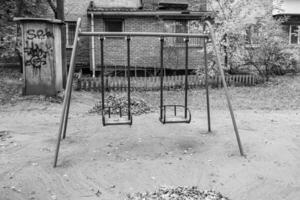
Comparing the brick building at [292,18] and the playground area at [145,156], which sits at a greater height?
the brick building at [292,18]

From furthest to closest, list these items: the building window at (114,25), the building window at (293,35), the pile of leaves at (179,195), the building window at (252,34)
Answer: the building window at (293,35) < the building window at (114,25) < the building window at (252,34) < the pile of leaves at (179,195)

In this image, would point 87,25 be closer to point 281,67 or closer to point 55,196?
point 281,67

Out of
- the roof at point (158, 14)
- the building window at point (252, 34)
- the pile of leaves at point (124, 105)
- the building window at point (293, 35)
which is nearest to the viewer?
the pile of leaves at point (124, 105)

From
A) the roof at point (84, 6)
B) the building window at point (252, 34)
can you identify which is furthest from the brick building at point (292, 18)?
the roof at point (84, 6)

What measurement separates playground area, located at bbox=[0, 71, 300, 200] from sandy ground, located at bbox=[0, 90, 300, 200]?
12 mm

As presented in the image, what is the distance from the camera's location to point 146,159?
5.48 metres

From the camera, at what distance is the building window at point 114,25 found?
58.4 ft

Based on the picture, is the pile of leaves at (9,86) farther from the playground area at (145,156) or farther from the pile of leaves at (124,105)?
the pile of leaves at (124,105)

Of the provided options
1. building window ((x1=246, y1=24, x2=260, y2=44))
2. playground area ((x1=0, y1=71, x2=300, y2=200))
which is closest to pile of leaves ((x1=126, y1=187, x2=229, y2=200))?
playground area ((x1=0, y1=71, x2=300, y2=200))

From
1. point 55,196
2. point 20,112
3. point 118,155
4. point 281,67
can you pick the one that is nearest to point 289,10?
point 281,67

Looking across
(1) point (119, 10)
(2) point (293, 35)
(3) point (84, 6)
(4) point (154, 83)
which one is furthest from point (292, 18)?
(3) point (84, 6)

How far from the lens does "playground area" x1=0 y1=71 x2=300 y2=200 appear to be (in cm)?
445

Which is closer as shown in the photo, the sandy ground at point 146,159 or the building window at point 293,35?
the sandy ground at point 146,159

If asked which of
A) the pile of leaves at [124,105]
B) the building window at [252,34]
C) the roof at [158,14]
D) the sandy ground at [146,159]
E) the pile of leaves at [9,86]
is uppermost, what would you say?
the roof at [158,14]
